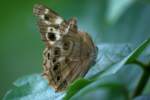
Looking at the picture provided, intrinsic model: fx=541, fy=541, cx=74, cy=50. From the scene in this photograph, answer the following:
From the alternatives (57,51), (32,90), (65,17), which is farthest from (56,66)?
(65,17)

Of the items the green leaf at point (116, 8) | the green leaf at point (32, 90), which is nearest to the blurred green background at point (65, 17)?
the green leaf at point (116, 8)

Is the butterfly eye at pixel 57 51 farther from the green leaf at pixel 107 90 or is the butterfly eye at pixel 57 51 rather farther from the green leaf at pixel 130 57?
the green leaf at pixel 130 57

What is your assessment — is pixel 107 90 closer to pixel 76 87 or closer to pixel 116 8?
pixel 76 87

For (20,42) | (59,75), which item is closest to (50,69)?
(59,75)

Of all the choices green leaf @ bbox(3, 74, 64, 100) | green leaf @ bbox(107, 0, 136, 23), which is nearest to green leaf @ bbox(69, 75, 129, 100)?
green leaf @ bbox(3, 74, 64, 100)

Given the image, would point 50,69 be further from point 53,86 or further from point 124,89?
point 124,89

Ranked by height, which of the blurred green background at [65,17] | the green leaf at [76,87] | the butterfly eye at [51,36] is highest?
the butterfly eye at [51,36]
